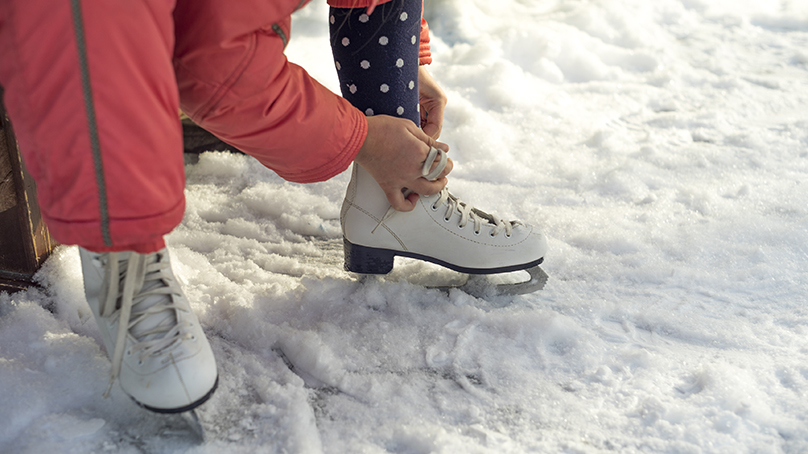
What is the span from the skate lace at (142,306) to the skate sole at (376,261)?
33 centimetres

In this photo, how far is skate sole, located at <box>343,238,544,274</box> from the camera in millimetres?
929

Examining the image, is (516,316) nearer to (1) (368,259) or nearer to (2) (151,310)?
(1) (368,259)

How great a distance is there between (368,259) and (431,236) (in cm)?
11

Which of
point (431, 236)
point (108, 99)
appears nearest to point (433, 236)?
point (431, 236)

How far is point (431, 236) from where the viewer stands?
928 millimetres

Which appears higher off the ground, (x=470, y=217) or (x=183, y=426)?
(x=470, y=217)

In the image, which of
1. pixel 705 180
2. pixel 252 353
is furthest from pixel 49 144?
pixel 705 180

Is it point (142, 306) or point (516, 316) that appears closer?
point (142, 306)

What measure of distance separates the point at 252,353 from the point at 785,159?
4.85 ft

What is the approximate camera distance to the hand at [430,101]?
1046 millimetres

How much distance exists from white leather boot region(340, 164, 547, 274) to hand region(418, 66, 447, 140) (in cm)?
17

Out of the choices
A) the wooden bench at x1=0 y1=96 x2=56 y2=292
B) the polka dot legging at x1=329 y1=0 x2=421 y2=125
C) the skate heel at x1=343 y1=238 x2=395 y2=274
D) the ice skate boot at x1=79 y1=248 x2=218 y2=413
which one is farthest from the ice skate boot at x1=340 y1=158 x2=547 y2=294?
the wooden bench at x1=0 y1=96 x2=56 y2=292

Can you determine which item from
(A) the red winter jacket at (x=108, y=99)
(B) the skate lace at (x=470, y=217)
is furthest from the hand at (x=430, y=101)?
(A) the red winter jacket at (x=108, y=99)

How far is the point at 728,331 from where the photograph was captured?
893 millimetres
